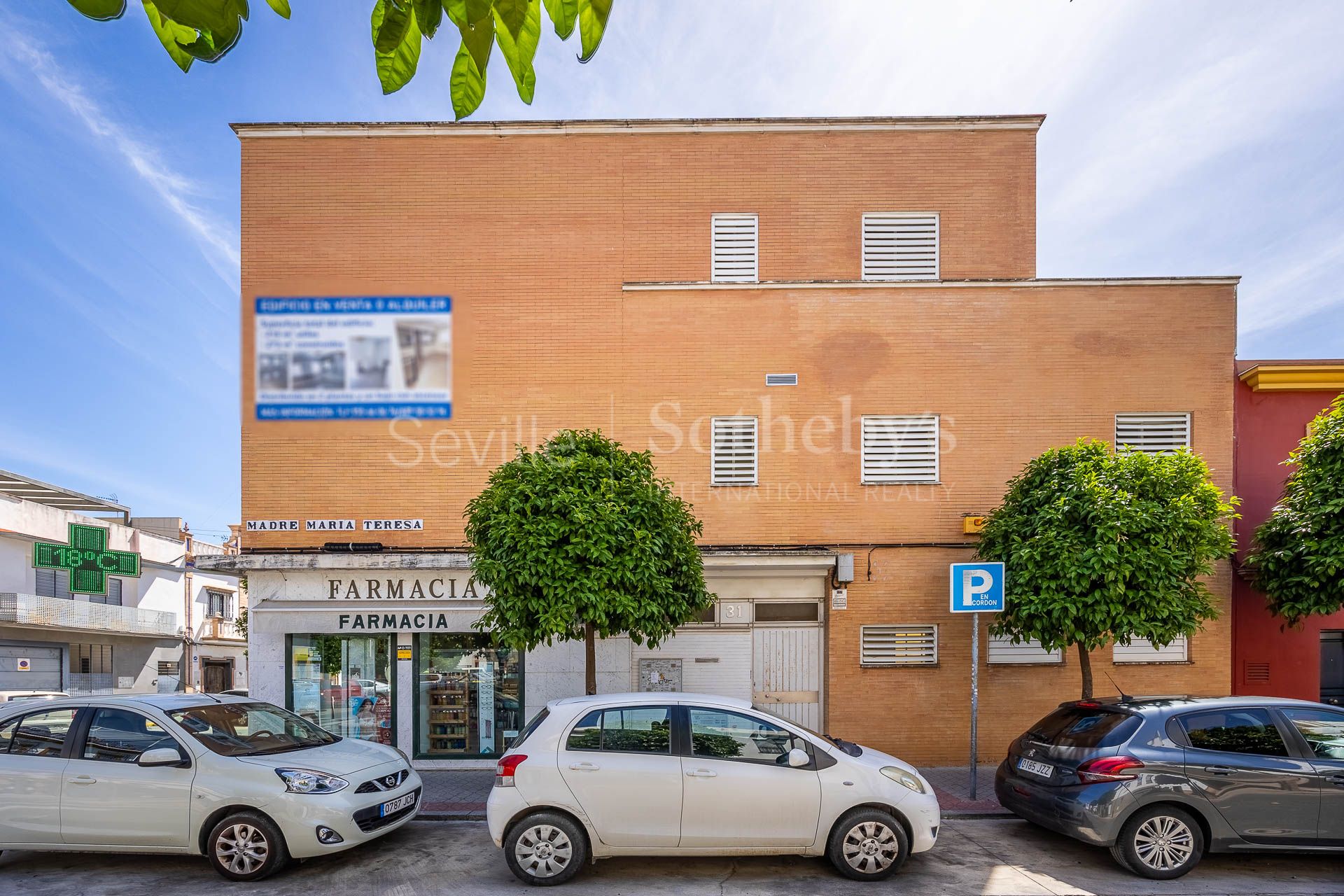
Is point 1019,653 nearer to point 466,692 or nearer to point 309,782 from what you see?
point 466,692

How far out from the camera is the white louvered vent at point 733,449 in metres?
12.2

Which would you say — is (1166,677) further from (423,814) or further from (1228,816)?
(423,814)

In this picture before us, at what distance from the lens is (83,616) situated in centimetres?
3028

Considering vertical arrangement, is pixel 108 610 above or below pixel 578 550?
below

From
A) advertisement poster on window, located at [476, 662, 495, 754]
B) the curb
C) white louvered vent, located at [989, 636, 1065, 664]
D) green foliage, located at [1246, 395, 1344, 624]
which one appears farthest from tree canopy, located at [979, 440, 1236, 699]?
advertisement poster on window, located at [476, 662, 495, 754]

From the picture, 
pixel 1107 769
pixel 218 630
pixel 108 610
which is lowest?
pixel 218 630

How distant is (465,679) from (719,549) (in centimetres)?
433

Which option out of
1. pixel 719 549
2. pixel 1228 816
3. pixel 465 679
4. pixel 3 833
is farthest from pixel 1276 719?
pixel 3 833

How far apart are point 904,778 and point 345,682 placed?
8629 mm

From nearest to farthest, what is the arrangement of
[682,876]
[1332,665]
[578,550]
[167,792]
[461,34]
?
[461,34] < [167,792] < [682,876] < [578,550] < [1332,665]

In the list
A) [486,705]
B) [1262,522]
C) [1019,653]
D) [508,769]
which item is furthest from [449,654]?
[1262,522]

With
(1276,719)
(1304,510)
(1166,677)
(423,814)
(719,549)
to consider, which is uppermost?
(1304,510)

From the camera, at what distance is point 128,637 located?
34.2 metres

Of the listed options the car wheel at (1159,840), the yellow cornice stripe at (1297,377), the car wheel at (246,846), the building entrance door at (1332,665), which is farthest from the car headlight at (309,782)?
the building entrance door at (1332,665)
